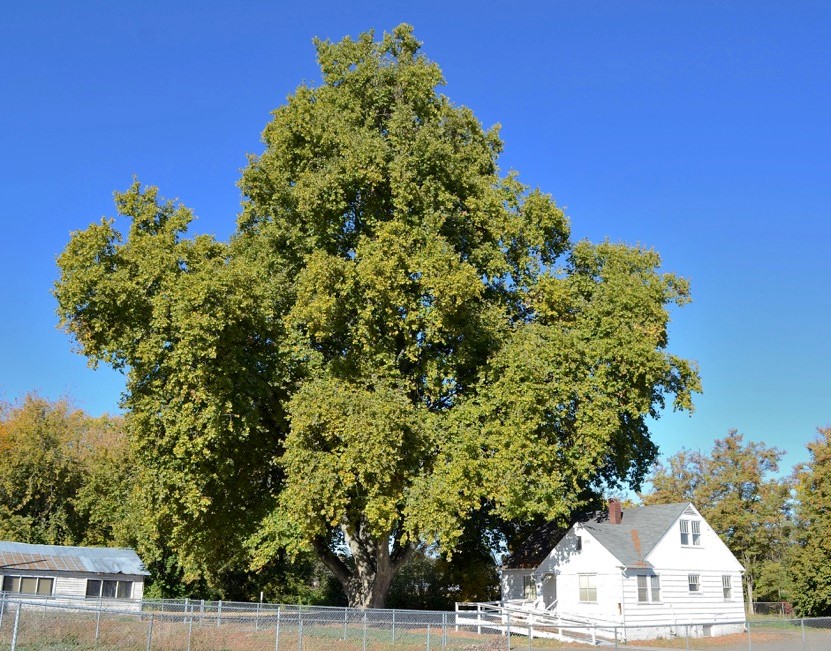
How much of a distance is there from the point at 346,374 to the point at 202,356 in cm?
539

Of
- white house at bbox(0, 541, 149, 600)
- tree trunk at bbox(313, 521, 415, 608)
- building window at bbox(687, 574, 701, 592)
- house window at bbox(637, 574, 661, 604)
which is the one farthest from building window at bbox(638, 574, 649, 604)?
Answer: white house at bbox(0, 541, 149, 600)

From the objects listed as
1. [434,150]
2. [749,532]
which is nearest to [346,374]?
[434,150]

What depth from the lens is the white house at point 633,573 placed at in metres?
33.2

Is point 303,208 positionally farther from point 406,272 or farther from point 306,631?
point 306,631

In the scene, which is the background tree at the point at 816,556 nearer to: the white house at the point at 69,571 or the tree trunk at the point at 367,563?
the tree trunk at the point at 367,563

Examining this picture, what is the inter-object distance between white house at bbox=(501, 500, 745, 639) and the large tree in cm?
326

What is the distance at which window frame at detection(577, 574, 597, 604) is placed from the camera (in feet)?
111

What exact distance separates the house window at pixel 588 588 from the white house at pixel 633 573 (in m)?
0.04

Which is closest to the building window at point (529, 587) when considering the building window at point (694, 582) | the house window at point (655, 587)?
the house window at point (655, 587)

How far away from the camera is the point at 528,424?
2711 cm

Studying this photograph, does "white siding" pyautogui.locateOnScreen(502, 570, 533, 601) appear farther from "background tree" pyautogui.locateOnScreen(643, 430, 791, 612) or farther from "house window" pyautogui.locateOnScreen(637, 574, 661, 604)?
"background tree" pyautogui.locateOnScreen(643, 430, 791, 612)

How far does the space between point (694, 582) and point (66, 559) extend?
2872 cm

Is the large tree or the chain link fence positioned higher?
the large tree

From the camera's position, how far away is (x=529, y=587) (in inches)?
1449
